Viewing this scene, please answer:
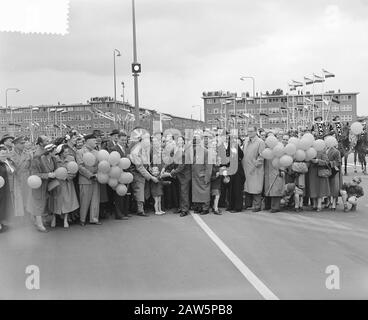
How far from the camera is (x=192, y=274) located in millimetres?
4828

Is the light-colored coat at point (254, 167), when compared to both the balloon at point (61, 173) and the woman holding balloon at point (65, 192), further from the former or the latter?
the balloon at point (61, 173)

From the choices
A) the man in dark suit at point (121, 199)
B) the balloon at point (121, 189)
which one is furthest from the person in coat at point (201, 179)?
the balloon at point (121, 189)

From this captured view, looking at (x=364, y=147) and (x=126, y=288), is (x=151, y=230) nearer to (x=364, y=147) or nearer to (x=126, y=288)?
(x=126, y=288)

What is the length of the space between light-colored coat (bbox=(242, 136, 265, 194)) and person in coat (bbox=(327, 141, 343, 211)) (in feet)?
4.25

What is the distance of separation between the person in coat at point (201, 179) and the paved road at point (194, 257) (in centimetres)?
48

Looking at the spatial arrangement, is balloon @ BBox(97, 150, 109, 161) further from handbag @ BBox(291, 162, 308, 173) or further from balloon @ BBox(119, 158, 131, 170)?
handbag @ BBox(291, 162, 308, 173)

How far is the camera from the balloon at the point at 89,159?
24.8 feet

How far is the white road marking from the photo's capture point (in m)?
4.19

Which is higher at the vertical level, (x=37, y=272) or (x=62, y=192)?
(x=62, y=192)

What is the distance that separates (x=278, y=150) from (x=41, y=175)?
4132mm

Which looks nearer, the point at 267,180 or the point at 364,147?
the point at 267,180
